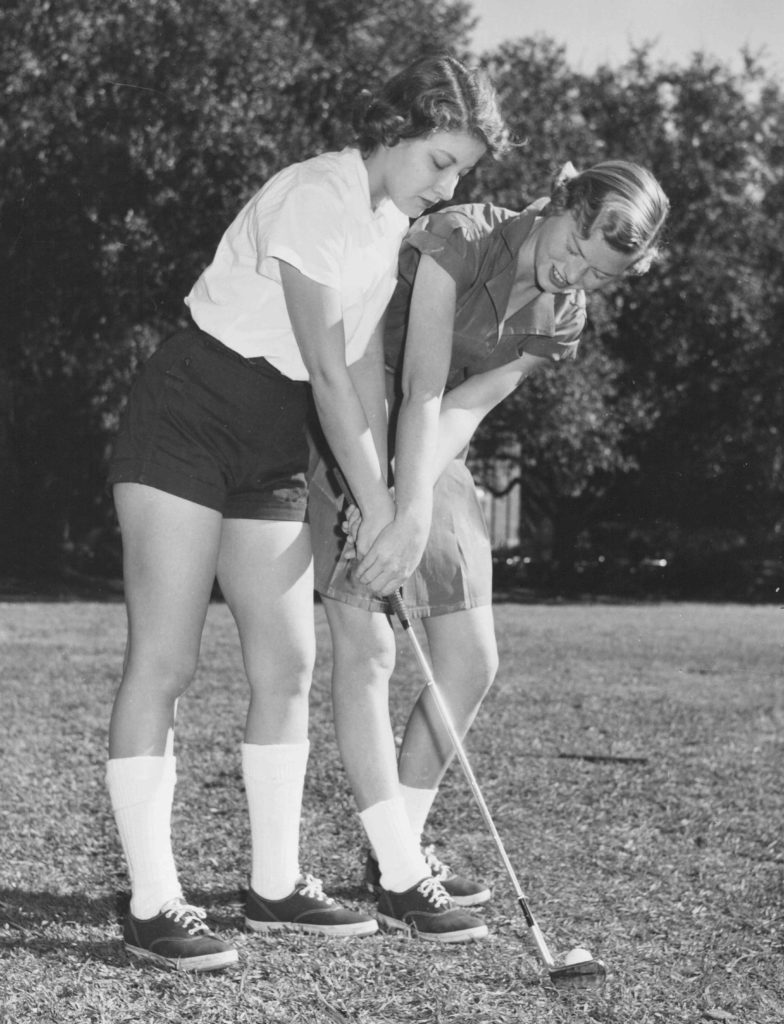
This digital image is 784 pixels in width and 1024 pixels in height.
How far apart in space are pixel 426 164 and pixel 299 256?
0.37 meters

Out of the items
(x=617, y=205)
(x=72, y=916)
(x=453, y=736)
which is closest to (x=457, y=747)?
(x=453, y=736)

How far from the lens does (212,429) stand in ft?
9.38

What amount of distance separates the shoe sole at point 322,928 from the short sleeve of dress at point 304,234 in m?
1.46

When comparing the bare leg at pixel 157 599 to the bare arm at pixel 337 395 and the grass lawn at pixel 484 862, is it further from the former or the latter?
the grass lawn at pixel 484 862

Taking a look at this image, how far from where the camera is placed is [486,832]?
165 inches

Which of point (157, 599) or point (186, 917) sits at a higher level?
point (157, 599)

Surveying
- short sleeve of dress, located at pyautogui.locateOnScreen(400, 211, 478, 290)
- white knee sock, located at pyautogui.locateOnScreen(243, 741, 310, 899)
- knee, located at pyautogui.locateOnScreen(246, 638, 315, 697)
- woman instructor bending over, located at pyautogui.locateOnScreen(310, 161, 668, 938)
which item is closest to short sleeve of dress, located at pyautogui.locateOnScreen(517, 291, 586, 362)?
woman instructor bending over, located at pyautogui.locateOnScreen(310, 161, 668, 938)

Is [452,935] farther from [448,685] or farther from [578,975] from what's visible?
[448,685]

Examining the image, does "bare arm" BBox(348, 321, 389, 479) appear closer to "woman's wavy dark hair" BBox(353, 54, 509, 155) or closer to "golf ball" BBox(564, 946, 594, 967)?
"woman's wavy dark hair" BBox(353, 54, 509, 155)

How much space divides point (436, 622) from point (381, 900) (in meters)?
0.69

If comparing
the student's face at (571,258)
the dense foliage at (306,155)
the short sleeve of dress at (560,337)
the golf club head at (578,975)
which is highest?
the dense foliage at (306,155)

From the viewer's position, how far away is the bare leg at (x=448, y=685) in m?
3.31

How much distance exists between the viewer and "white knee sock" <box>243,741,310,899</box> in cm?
305

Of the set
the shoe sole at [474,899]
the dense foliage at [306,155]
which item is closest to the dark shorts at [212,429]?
the shoe sole at [474,899]
